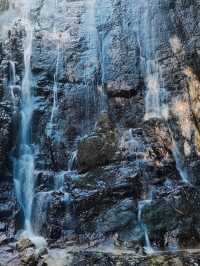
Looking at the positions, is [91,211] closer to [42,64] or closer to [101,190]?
[101,190]

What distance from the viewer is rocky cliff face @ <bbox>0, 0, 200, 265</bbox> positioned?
1335 centimetres

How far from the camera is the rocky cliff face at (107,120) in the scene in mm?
13352

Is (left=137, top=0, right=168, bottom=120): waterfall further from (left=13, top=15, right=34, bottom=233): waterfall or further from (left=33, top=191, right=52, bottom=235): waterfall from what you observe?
(left=33, top=191, right=52, bottom=235): waterfall

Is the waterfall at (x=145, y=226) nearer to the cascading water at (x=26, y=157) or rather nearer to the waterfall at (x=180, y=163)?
the waterfall at (x=180, y=163)

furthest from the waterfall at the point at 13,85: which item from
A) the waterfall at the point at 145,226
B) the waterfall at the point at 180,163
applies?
the waterfall at the point at 145,226

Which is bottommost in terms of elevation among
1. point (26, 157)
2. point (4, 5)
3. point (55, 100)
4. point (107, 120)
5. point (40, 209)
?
point (40, 209)

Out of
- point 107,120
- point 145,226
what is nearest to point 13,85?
point 107,120

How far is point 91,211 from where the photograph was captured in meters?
13.7

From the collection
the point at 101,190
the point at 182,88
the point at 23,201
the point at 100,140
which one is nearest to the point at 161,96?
the point at 182,88

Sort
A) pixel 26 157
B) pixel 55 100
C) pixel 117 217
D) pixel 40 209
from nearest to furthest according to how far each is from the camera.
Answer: pixel 117 217 < pixel 40 209 < pixel 26 157 < pixel 55 100

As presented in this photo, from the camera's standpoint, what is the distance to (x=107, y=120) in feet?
53.5

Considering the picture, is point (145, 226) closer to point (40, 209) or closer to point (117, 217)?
point (117, 217)

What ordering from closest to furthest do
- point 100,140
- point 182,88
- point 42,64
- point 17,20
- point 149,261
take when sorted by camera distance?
point 149,261 < point 100,140 < point 182,88 < point 42,64 < point 17,20

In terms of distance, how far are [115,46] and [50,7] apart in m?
3.51
